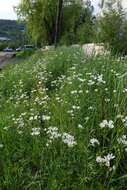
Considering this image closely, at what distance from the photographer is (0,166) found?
1827 mm

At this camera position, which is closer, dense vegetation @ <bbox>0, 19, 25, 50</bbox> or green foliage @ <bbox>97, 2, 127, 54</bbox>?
green foliage @ <bbox>97, 2, 127, 54</bbox>

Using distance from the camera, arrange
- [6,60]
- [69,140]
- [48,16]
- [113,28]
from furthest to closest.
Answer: [48,16] → [6,60] → [113,28] → [69,140]

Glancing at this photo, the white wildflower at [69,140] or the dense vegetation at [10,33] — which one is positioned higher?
the dense vegetation at [10,33]

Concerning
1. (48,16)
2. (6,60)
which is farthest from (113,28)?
(48,16)

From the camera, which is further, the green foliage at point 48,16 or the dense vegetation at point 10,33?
the dense vegetation at point 10,33

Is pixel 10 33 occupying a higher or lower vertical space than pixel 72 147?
higher

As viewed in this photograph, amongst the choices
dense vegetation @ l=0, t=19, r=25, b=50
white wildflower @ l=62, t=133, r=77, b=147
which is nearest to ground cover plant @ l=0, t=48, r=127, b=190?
white wildflower @ l=62, t=133, r=77, b=147

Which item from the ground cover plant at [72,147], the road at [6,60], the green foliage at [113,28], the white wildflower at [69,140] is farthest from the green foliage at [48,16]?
the white wildflower at [69,140]

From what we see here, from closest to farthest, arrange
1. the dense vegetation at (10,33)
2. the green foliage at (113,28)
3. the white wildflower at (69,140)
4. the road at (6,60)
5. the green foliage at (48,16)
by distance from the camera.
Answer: the white wildflower at (69,140), the green foliage at (113,28), the road at (6,60), the green foliage at (48,16), the dense vegetation at (10,33)

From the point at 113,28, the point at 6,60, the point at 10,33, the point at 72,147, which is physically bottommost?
the point at 6,60

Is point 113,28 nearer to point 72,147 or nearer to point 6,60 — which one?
point 72,147

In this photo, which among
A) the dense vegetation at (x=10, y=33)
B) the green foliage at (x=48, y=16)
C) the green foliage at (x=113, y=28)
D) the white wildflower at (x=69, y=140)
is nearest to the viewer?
the white wildflower at (x=69, y=140)

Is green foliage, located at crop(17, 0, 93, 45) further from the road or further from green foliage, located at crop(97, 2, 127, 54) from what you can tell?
green foliage, located at crop(97, 2, 127, 54)

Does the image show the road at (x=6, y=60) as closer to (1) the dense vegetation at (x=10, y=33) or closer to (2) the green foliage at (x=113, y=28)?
(2) the green foliage at (x=113, y=28)
